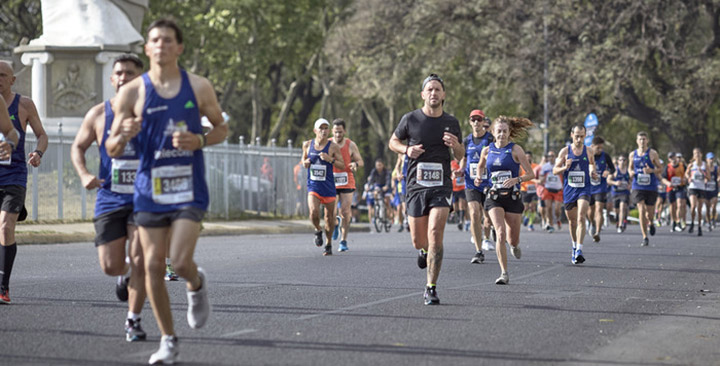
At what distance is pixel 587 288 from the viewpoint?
13.1 metres

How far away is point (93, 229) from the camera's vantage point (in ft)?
78.4

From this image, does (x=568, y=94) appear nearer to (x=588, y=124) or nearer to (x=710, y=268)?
(x=588, y=124)

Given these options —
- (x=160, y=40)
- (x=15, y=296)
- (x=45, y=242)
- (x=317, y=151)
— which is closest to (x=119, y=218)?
(x=160, y=40)

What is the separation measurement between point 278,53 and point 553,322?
3867 cm

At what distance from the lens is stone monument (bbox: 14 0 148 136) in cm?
2817

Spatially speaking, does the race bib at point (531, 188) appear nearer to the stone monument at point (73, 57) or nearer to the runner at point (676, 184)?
the runner at point (676, 184)

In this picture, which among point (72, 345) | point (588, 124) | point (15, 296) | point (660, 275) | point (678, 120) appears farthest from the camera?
point (678, 120)

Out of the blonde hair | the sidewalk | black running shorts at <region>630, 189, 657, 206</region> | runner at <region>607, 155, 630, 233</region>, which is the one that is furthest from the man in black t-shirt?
runner at <region>607, 155, 630, 233</region>

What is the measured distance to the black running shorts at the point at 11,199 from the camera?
10.6m

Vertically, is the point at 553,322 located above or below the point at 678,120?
below

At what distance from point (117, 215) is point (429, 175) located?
12.0 feet

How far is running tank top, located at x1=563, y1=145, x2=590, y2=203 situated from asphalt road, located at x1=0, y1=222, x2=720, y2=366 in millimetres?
1340

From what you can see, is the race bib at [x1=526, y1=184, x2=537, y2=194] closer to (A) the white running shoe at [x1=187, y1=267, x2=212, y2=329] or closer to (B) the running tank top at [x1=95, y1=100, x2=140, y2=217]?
(B) the running tank top at [x1=95, y1=100, x2=140, y2=217]

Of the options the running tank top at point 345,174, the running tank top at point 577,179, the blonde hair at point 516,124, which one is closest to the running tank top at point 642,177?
the running tank top at point 577,179
